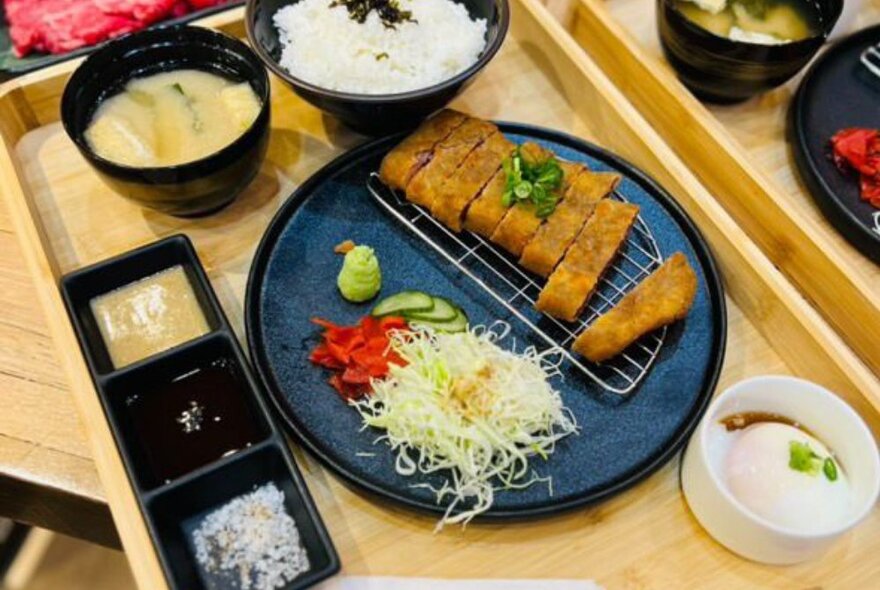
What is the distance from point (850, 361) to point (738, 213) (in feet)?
2.33

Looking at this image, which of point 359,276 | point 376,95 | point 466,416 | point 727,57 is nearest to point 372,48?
point 376,95

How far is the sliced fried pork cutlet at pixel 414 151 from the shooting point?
253 centimetres

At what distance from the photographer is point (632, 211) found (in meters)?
2.42

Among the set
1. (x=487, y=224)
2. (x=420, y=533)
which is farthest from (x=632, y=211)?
(x=420, y=533)

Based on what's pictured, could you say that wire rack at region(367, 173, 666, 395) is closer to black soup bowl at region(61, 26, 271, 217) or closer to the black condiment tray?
black soup bowl at region(61, 26, 271, 217)

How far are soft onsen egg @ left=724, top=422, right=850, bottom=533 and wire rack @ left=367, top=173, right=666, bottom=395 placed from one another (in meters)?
0.36

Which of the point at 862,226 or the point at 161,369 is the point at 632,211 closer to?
the point at 862,226

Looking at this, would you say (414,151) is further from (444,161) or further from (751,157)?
(751,157)

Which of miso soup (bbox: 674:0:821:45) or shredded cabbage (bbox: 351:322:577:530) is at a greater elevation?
miso soup (bbox: 674:0:821:45)

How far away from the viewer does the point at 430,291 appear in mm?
2451

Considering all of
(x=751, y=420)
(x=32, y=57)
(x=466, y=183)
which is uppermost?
(x=466, y=183)

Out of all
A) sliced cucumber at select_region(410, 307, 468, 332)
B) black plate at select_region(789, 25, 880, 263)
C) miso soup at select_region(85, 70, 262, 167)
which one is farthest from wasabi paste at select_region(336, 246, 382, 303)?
black plate at select_region(789, 25, 880, 263)

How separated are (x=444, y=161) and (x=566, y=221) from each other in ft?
1.40

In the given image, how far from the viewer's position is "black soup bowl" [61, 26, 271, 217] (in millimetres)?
2309
